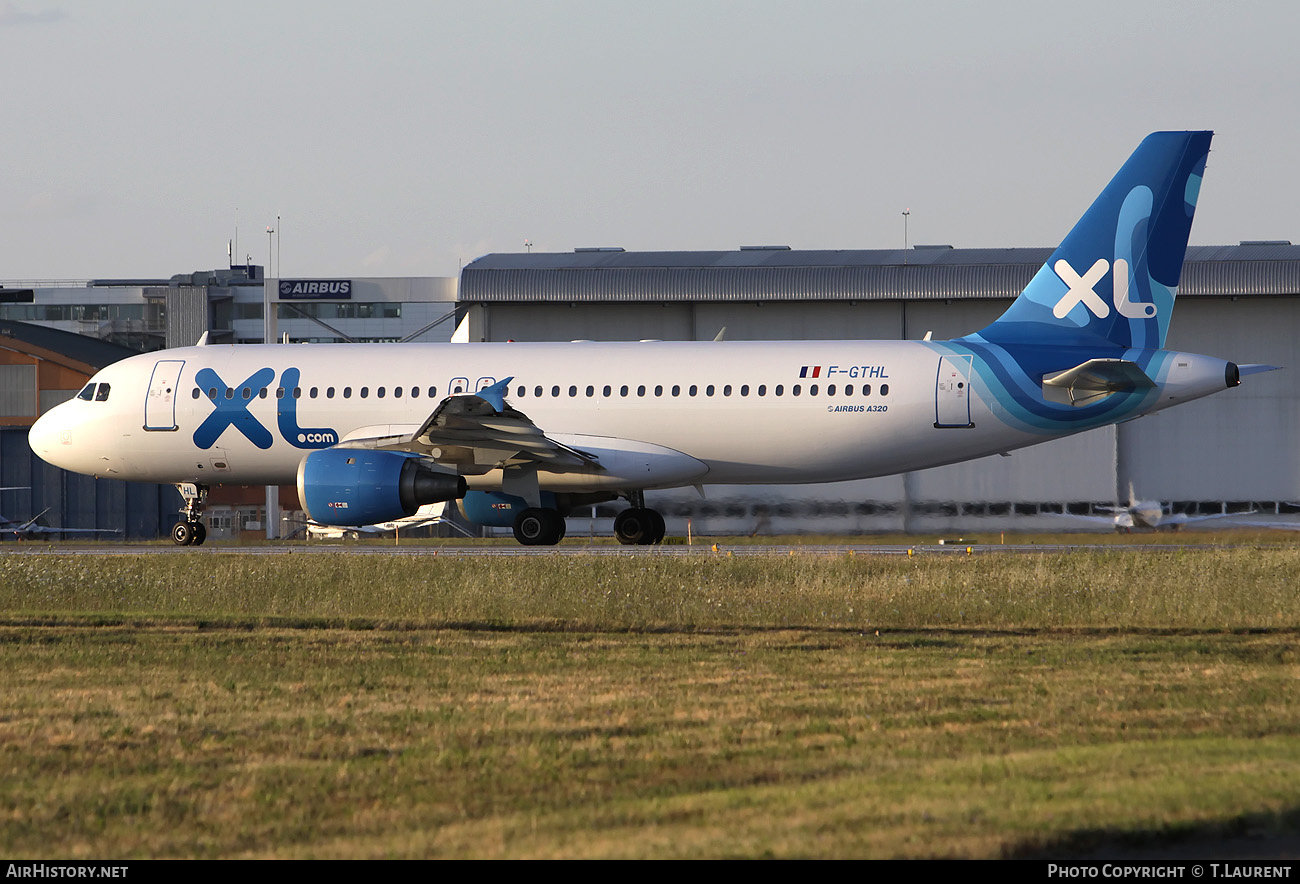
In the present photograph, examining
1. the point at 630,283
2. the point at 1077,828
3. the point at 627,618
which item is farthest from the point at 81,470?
the point at 1077,828

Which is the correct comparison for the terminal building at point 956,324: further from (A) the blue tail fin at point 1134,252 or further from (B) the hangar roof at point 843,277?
(A) the blue tail fin at point 1134,252

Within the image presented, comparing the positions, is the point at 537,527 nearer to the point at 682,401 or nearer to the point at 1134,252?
the point at 682,401

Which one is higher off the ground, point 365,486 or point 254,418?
point 254,418

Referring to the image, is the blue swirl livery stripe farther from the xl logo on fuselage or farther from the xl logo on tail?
the xl logo on fuselage

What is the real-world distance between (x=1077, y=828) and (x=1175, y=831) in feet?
1.49

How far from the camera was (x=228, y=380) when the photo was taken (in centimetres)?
2802

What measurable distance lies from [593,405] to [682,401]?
1.70m

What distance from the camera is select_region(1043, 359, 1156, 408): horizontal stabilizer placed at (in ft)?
80.4

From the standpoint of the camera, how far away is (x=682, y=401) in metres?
26.3

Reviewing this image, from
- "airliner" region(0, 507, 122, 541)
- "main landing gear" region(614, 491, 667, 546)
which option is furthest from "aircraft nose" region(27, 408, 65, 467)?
"airliner" region(0, 507, 122, 541)

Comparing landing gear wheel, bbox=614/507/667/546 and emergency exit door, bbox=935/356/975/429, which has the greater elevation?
emergency exit door, bbox=935/356/975/429

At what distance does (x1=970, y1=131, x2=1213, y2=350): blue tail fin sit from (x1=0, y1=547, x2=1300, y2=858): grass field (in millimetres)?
8040

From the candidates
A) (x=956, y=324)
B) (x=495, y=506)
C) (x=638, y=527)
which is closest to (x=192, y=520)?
(x=495, y=506)

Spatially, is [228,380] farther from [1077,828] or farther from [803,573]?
[1077,828]
